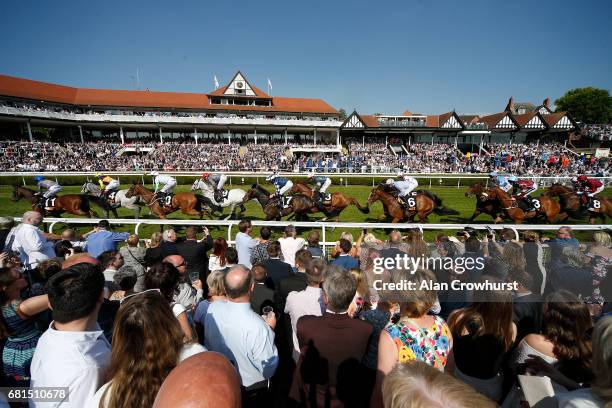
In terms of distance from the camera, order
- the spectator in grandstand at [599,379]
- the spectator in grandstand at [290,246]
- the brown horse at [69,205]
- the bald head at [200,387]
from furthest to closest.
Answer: the brown horse at [69,205]
the spectator in grandstand at [290,246]
the spectator in grandstand at [599,379]
the bald head at [200,387]

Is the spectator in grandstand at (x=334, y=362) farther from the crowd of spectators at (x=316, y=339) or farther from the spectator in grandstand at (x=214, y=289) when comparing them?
the spectator in grandstand at (x=214, y=289)

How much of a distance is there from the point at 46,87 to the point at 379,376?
2061 inches

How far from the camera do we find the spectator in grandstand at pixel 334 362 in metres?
1.75

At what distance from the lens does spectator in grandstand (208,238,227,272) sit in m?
4.51

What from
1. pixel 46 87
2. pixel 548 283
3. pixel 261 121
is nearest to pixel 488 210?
pixel 548 283

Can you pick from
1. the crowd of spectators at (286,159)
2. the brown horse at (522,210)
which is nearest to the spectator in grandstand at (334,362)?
the brown horse at (522,210)

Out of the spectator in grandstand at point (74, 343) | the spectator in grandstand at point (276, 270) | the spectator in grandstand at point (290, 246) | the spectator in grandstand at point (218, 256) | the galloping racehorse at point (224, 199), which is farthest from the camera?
the galloping racehorse at point (224, 199)

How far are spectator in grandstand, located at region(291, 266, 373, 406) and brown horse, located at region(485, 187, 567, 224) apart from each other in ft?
30.9

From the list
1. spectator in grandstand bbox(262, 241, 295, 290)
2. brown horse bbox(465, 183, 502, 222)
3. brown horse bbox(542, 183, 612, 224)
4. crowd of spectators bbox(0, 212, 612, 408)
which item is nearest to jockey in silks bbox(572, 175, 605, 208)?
brown horse bbox(542, 183, 612, 224)

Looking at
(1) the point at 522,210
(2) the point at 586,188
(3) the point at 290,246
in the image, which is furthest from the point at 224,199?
(2) the point at 586,188

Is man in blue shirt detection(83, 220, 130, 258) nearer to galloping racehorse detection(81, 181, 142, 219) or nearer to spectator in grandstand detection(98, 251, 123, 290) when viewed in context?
spectator in grandstand detection(98, 251, 123, 290)

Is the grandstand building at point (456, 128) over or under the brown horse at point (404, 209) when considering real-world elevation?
over

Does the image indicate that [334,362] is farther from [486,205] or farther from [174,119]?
[174,119]

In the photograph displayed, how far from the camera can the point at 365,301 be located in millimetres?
3184
